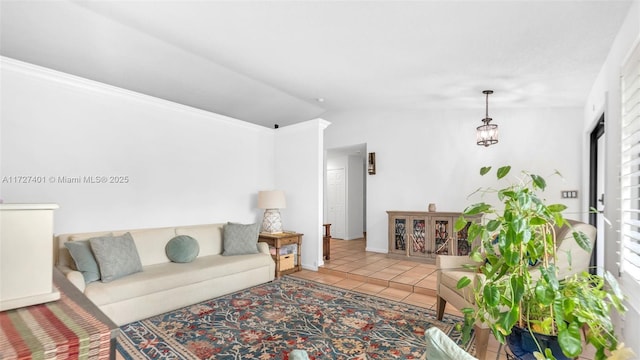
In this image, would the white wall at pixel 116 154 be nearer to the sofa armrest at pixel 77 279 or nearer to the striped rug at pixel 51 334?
the sofa armrest at pixel 77 279

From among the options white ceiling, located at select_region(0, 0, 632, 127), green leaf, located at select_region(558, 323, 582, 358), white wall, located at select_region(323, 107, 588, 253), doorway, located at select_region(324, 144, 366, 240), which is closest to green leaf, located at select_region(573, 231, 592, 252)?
green leaf, located at select_region(558, 323, 582, 358)

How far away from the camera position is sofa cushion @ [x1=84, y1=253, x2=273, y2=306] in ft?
8.82

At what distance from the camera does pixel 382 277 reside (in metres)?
4.08

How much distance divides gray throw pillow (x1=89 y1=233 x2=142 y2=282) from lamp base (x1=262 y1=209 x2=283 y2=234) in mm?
1789

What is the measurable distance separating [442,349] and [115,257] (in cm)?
310

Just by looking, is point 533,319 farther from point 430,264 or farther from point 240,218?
point 240,218

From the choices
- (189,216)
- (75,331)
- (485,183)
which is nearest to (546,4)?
(75,331)

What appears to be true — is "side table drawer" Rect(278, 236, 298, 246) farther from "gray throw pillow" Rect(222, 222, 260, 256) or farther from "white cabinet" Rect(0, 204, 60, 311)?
"white cabinet" Rect(0, 204, 60, 311)

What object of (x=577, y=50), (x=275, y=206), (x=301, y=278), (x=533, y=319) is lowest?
(x=301, y=278)

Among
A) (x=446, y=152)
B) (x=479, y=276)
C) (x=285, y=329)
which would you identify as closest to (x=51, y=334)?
(x=479, y=276)

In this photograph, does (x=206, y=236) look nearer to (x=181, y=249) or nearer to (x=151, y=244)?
(x=181, y=249)

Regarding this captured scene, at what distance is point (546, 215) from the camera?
4.55ft

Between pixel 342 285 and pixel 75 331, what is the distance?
3549 mm

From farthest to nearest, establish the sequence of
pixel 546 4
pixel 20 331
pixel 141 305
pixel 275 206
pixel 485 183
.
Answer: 1. pixel 485 183
2. pixel 275 206
3. pixel 141 305
4. pixel 546 4
5. pixel 20 331
